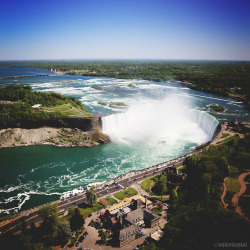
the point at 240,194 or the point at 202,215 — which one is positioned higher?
the point at 202,215

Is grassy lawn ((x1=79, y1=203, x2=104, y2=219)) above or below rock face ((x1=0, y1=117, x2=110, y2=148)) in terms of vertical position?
below

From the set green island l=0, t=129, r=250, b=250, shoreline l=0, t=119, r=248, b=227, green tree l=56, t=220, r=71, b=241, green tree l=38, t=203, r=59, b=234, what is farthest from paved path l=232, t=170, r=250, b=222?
green tree l=38, t=203, r=59, b=234

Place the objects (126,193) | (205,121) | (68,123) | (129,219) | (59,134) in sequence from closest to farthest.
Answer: (129,219) < (126,193) < (59,134) < (68,123) < (205,121)

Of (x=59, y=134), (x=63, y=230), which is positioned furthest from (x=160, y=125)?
(x=63, y=230)

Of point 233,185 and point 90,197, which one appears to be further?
point 233,185

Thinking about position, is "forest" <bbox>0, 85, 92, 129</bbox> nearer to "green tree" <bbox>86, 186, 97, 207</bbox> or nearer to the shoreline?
the shoreline

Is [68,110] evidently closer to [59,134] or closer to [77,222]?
[59,134]

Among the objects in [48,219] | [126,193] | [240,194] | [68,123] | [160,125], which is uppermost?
[68,123]

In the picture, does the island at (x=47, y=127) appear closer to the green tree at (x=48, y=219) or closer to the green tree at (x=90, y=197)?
the green tree at (x=90, y=197)
